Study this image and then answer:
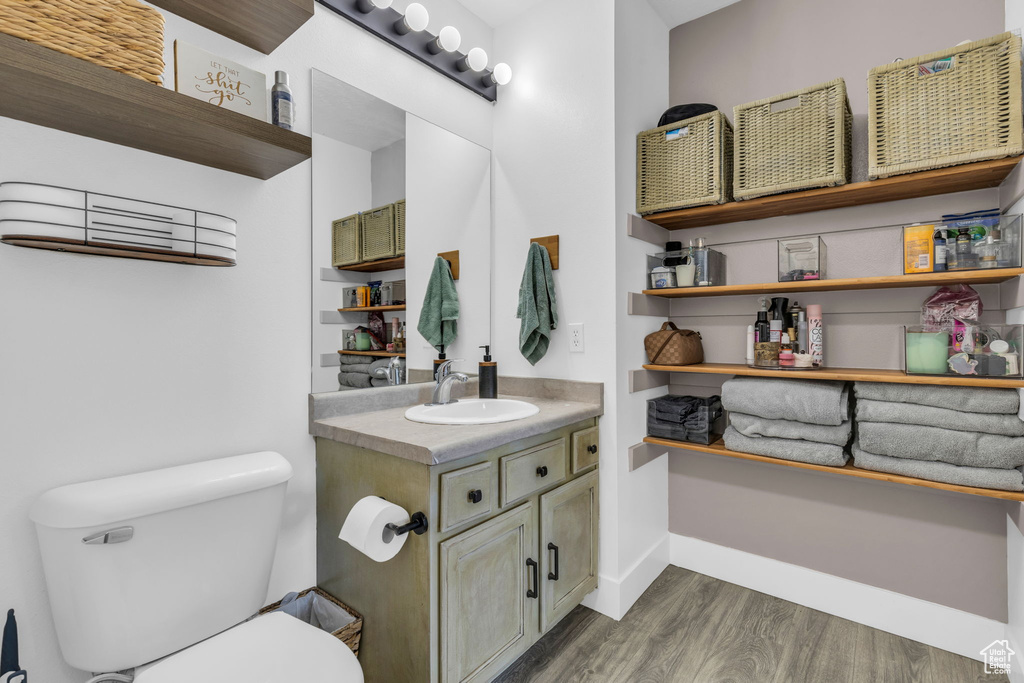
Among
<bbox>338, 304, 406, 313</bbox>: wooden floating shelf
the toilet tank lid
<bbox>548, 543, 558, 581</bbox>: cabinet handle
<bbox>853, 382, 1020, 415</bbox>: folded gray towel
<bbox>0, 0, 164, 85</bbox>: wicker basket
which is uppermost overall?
<bbox>0, 0, 164, 85</bbox>: wicker basket

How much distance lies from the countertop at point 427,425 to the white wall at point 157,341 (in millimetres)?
131

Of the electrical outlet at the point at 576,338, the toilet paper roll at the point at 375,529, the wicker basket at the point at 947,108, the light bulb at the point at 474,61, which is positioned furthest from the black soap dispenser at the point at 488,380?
the wicker basket at the point at 947,108

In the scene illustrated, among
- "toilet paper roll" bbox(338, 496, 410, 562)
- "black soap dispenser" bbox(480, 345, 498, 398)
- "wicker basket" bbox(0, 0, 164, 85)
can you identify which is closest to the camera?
"wicker basket" bbox(0, 0, 164, 85)

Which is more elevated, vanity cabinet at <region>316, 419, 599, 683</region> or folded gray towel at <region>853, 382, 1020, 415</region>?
folded gray towel at <region>853, 382, 1020, 415</region>

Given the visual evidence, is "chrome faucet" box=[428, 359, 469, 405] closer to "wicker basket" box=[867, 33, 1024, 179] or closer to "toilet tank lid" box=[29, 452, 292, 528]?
"toilet tank lid" box=[29, 452, 292, 528]

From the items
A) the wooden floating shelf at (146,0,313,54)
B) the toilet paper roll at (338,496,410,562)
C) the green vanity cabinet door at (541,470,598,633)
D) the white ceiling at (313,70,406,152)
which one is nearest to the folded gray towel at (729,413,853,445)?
the green vanity cabinet door at (541,470,598,633)

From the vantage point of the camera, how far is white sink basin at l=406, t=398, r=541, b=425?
1526 millimetres

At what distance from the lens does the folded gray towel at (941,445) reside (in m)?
1.42

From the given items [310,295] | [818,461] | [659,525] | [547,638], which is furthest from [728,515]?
[310,295]

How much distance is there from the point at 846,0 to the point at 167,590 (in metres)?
3.02

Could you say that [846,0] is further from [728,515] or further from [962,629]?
[962,629]

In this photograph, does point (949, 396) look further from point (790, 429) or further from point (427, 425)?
point (427, 425)

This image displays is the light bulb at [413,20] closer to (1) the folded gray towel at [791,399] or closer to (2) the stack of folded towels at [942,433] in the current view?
(1) the folded gray towel at [791,399]

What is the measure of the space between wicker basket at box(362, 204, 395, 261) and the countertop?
51 centimetres
